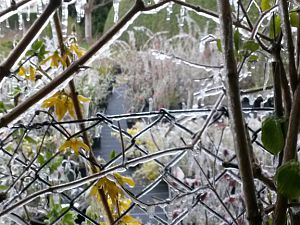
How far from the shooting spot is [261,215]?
34 cm

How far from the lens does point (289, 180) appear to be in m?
0.31

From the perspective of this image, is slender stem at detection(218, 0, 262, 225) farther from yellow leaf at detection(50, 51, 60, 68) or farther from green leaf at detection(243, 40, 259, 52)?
yellow leaf at detection(50, 51, 60, 68)

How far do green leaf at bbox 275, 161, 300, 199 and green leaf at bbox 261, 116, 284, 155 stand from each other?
42mm

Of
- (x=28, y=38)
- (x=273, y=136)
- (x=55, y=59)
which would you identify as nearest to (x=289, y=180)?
(x=273, y=136)

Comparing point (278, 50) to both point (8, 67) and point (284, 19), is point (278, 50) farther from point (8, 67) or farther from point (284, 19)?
point (8, 67)

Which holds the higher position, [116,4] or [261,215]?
[116,4]

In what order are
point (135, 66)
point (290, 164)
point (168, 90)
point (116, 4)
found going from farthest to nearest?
point (135, 66), point (168, 90), point (116, 4), point (290, 164)

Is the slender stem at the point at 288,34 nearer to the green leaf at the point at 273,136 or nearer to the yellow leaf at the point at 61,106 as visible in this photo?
the green leaf at the point at 273,136

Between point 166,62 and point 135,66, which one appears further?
point 135,66

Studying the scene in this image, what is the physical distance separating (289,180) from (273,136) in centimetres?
5

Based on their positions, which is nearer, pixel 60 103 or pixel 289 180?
pixel 289 180

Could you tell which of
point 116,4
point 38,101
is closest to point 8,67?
point 38,101

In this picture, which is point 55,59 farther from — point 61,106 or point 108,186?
point 108,186

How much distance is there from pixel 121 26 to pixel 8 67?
0.33ft
